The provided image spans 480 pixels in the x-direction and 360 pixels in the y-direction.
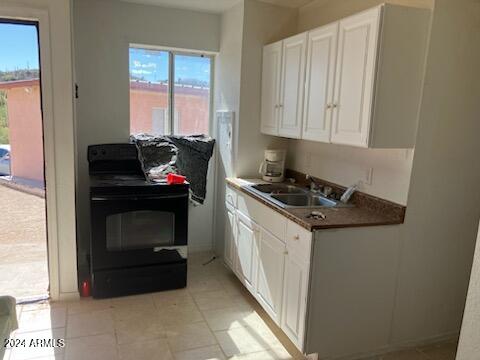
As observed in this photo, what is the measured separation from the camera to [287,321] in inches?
93.4

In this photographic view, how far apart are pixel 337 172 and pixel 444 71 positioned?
3.18ft

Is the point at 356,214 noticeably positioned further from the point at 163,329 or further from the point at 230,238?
the point at 163,329

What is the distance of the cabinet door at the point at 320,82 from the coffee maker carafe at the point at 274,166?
615 millimetres

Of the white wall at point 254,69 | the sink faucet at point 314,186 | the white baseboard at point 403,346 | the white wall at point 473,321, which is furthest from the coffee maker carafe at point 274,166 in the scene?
the white wall at point 473,321

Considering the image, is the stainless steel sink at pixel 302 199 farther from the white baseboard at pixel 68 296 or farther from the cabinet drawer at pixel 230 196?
the white baseboard at pixel 68 296

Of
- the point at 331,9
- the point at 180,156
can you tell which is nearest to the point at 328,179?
the point at 331,9

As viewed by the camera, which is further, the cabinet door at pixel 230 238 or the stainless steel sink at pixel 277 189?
the cabinet door at pixel 230 238

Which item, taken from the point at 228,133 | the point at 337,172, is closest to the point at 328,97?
the point at 337,172

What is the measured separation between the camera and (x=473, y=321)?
1054 millimetres

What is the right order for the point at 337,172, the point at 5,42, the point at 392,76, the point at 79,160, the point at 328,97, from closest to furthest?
1. the point at 392,76
2. the point at 328,97
3. the point at 5,42
4. the point at 337,172
5. the point at 79,160

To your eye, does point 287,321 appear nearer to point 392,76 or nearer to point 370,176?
point 370,176

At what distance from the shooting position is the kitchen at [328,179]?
2.11 meters

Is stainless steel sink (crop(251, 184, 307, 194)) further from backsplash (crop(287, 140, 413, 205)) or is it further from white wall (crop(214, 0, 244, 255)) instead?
white wall (crop(214, 0, 244, 255))

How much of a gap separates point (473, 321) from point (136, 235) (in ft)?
7.91
